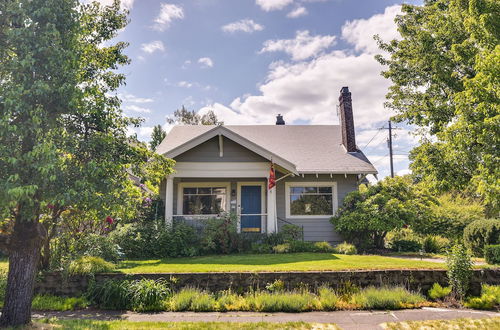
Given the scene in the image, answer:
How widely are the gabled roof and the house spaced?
41 mm

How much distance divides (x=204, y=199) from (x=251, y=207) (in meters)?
2.11

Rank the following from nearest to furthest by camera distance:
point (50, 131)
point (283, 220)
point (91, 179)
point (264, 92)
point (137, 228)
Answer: point (50, 131), point (91, 179), point (137, 228), point (283, 220), point (264, 92)

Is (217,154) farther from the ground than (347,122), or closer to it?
closer to it

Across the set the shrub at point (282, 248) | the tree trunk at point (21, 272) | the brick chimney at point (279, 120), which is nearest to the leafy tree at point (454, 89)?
the shrub at point (282, 248)

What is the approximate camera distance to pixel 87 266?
22.5ft

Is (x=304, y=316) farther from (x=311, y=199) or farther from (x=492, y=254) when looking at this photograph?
(x=311, y=199)

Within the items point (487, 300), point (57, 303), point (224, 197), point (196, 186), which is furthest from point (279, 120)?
→ point (57, 303)

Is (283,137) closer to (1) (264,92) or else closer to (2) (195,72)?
(1) (264,92)

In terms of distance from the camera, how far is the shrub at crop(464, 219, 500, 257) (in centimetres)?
991

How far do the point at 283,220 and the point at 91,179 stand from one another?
31.4ft

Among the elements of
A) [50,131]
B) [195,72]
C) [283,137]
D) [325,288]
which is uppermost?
[195,72]

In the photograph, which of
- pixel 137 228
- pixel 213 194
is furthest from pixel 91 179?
pixel 213 194

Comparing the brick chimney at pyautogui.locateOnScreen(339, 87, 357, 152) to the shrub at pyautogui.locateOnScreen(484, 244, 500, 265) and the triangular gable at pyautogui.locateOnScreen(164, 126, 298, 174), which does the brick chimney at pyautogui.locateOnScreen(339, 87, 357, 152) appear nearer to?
the triangular gable at pyautogui.locateOnScreen(164, 126, 298, 174)

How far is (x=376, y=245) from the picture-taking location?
12594 millimetres
